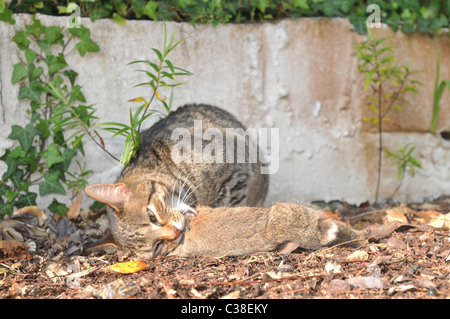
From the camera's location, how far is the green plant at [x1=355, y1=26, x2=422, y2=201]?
4.68m

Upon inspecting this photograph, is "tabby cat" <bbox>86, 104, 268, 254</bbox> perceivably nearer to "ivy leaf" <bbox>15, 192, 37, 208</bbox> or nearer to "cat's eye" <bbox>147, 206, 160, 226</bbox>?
"cat's eye" <bbox>147, 206, 160, 226</bbox>

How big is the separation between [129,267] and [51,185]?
1.75 metres

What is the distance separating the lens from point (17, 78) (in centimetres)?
409

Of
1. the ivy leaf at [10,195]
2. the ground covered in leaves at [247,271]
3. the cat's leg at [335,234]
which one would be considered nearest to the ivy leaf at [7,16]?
the ivy leaf at [10,195]

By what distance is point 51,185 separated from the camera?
4.20 metres

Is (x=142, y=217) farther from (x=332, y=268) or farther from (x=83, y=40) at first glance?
(x=83, y=40)

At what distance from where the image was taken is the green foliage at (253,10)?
442cm

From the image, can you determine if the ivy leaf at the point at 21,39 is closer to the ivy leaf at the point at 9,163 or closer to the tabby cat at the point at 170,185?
the ivy leaf at the point at 9,163

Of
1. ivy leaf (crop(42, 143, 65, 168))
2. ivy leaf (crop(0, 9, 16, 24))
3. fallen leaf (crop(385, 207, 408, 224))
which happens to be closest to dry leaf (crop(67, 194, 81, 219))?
ivy leaf (crop(42, 143, 65, 168))

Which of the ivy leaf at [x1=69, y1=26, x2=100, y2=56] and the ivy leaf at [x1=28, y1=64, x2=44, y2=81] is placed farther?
the ivy leaf at [x1=69, y1=26, x2=100, y2=56]

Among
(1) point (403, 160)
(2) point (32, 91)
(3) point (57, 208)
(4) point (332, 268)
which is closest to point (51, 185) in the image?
(3) point (57, 208)

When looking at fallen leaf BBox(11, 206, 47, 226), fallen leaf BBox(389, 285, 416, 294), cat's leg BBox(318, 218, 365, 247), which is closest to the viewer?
fallen leaf BBox(389, 285, 416, 294)

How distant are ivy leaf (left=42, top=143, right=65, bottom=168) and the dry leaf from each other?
36cm

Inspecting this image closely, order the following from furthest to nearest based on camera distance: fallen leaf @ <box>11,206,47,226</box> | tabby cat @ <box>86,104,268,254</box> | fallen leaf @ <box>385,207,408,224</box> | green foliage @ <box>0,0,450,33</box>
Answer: green foliage @ <box>0,0,450,33</box> < fallen leaf @ <box>11,206,47,226</box> < fallen leaf @ <box>385,207,408,224</box> < tabby cat @ <box>86,104,268,254</box>
